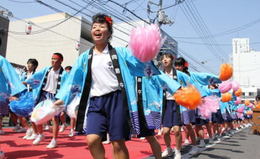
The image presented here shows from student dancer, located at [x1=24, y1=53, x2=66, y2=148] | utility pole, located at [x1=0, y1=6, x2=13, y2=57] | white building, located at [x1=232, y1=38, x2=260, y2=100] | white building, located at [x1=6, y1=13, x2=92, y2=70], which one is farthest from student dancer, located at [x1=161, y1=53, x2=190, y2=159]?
white building, located at [x1=232, y1=38, x2=260, y2=100]

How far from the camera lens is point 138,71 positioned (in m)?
2.80

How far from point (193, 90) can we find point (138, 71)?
0.91 m

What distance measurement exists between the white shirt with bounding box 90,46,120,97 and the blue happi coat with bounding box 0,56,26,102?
1678mm

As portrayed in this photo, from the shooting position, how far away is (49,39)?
93.1ft

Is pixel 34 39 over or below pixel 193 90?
over

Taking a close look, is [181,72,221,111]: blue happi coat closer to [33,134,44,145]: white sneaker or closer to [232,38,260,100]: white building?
[33,134,44,145]: white sneaker

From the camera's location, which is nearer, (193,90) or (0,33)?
(193,90)

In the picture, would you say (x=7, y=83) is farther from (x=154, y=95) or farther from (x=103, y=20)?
(x=154, y=95)

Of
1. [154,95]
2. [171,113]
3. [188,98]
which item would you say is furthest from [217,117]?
[188,98]

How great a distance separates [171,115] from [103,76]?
218 cm

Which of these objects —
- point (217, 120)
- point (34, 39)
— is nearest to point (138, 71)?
point (217, 120)

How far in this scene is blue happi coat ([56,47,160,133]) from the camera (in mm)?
2646

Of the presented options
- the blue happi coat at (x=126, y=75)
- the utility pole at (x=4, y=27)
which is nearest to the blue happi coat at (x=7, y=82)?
the blue happi coat at (x=126, y=75)

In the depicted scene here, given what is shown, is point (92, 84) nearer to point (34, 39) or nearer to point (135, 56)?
point (135, 56)
